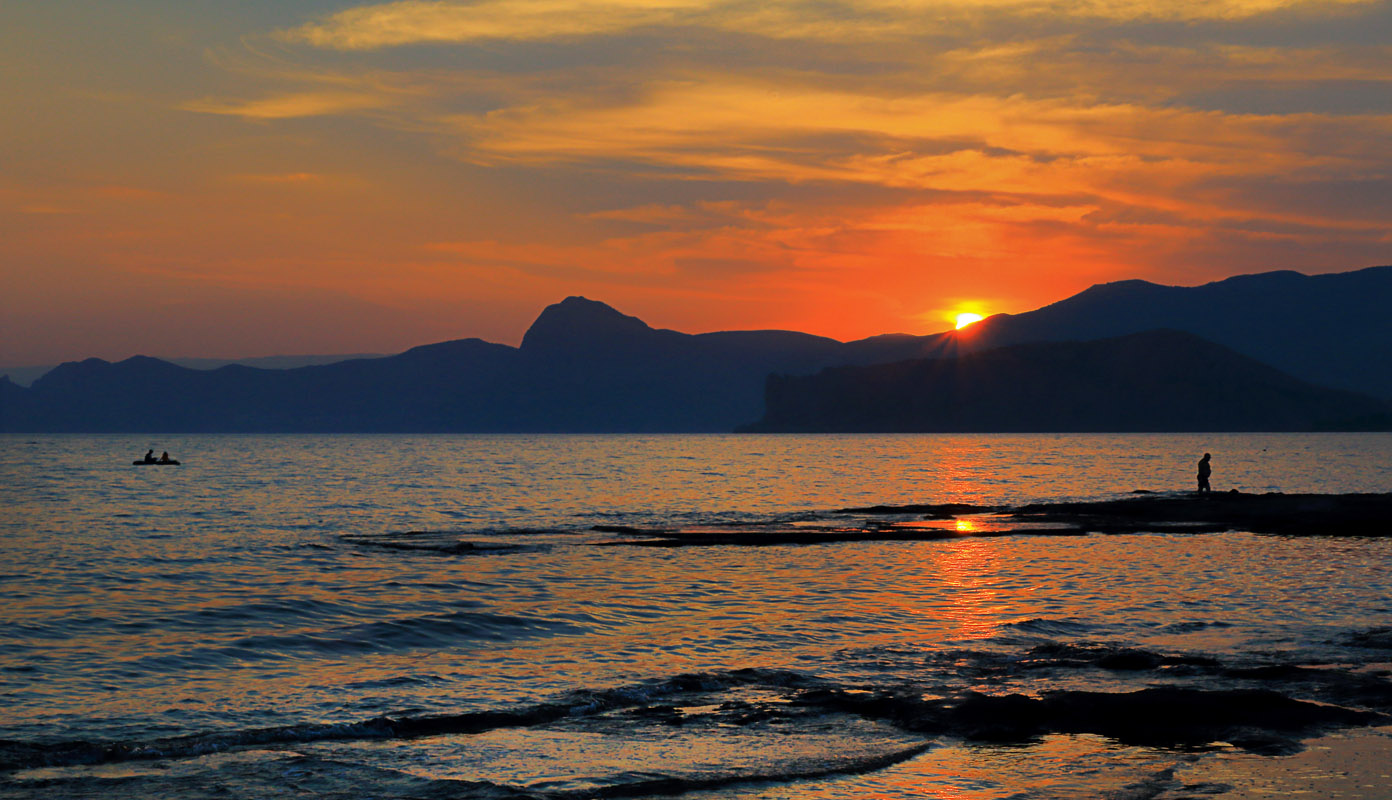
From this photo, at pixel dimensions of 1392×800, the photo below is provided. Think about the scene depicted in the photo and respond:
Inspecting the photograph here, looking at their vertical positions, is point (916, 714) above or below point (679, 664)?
above

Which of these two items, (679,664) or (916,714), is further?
(679,664)

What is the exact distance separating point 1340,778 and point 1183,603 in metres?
15.5

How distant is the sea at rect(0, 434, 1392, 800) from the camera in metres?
13.4

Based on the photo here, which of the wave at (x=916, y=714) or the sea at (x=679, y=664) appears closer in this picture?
the sea at (x=679, y=664)

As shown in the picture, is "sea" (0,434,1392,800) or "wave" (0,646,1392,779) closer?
"sea" (0,434,1392,800)

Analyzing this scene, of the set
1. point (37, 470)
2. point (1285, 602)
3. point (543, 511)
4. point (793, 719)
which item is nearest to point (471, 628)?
point (793, 719)

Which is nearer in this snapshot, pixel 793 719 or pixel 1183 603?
pixel 793 719

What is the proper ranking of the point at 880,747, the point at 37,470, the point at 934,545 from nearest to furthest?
the point at 880,747 → the point at 934,545 → the point at 37,470

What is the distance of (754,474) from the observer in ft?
384

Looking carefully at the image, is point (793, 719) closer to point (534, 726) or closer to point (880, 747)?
point (880, 747)

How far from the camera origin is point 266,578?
34.7m

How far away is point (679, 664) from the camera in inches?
800

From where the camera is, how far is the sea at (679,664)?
43.8ft

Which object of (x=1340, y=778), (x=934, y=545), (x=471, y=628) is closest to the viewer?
(x=1340, y=778)
